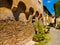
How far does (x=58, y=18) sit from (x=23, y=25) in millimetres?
17379

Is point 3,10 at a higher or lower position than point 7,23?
higher

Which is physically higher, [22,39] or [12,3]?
[12,3]

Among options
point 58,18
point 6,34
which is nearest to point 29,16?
point 6,34

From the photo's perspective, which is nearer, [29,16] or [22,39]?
[22,39]

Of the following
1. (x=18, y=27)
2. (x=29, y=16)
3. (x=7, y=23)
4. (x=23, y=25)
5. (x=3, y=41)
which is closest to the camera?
(x=3, y=41)

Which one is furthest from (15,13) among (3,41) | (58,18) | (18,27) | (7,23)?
(58,18)

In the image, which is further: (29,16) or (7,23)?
(29,16)

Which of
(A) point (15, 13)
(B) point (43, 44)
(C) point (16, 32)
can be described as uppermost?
(A) point (15, 13)

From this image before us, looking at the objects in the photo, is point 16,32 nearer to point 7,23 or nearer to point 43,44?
point 7,23

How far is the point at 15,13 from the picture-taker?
Result: 1301 cm

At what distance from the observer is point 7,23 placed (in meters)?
9.70

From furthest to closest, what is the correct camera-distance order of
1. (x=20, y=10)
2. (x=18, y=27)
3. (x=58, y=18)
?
(x=58, y=18)
(x=20, y=10)
(x=18, y=27)

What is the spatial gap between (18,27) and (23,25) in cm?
101

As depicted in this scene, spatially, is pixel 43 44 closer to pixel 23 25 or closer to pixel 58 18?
pixel 23 25
